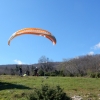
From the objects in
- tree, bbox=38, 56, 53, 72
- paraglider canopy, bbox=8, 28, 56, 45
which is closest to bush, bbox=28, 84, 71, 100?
paraglider canopy, bbox=8, 28, 56, 45

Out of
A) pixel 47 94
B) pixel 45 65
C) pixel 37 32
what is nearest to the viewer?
pixel 47 94

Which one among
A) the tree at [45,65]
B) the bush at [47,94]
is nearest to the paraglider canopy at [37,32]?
the bush at [47,94]

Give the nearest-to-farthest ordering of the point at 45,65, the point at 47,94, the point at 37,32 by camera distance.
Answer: the point at 47,94 < the point at 37,32 < the point at 45,65

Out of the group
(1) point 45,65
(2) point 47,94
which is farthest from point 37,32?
(1) point 45,65

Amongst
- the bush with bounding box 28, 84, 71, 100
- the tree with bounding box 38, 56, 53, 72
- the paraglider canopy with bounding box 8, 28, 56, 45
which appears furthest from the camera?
the tree with bounding box 38, 56, 53, 72

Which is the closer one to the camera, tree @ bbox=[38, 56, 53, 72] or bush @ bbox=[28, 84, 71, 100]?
bush @ bbox=[28, 84, 71, 100]

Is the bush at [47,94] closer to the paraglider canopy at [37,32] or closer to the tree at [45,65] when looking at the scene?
the paraglider canopy at [37,32]

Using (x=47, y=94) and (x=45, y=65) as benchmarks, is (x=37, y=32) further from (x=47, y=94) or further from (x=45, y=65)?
(x=45, y=65)

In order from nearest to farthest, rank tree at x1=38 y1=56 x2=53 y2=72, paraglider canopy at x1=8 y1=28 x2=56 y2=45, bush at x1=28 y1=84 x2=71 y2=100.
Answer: bush at x1=28 y1=84 x2=71 y2=100 < paraglider canopy at x1=8 y1=28 x2=56 y2=45 < tree at x1=38 y1=56 x2=53 y2=72

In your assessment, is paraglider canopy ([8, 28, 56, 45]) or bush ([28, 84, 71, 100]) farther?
paraglider canopy ([8, 28, 56, 45])

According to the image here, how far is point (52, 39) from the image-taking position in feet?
47.5

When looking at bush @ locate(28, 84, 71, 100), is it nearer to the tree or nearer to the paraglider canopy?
the paraglider canopy

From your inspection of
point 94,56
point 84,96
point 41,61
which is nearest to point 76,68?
point 94,56

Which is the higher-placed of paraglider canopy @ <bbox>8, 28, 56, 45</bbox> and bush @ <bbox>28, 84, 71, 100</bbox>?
paraglider canopy @ <bbox>8, 28, 56, 45</bbox>
